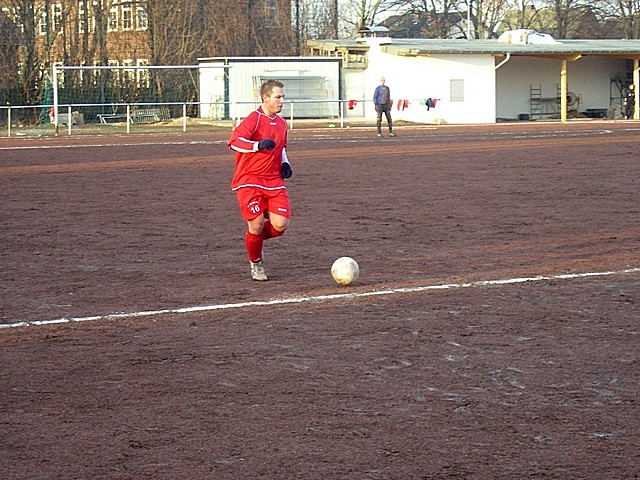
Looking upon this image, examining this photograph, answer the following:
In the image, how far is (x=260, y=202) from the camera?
880 centimetres

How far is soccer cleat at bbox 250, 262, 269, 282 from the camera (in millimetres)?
8805

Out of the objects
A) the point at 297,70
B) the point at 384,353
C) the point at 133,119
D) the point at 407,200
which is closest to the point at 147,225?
the point at 407,200

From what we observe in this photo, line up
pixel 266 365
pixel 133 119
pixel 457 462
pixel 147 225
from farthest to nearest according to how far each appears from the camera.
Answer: pixel 133 119, pixel 147 225, pixel 266 365, pixel 457 462

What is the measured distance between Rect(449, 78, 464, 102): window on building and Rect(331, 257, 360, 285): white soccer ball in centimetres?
3805

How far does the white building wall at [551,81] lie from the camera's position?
49.8 meters

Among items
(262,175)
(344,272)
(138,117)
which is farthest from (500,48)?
(344,272)

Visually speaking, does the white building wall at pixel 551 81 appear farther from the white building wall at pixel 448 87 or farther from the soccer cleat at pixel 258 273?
the soccer cleat at pixel 258 273

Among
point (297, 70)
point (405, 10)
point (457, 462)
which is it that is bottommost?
point (457, 462)

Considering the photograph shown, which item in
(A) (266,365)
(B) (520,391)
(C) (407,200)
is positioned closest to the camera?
(B) (520,391)

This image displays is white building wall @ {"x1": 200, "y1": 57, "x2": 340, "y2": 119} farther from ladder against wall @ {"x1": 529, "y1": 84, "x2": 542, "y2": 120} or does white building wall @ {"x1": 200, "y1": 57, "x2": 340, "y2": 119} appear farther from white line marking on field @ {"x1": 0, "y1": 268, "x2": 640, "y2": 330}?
white line marking on field @ {"x1": 0, "y1": 268, "x2": 640, "y2": 330}

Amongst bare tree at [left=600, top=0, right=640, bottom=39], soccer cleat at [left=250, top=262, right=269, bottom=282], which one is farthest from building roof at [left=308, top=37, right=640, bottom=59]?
soccer cleat at [left=250, top=262, right=269, bottom=282]

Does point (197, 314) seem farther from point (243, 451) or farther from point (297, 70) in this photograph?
point (297, 70)

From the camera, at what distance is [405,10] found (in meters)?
77.4

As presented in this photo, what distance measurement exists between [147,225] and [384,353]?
6696mm
